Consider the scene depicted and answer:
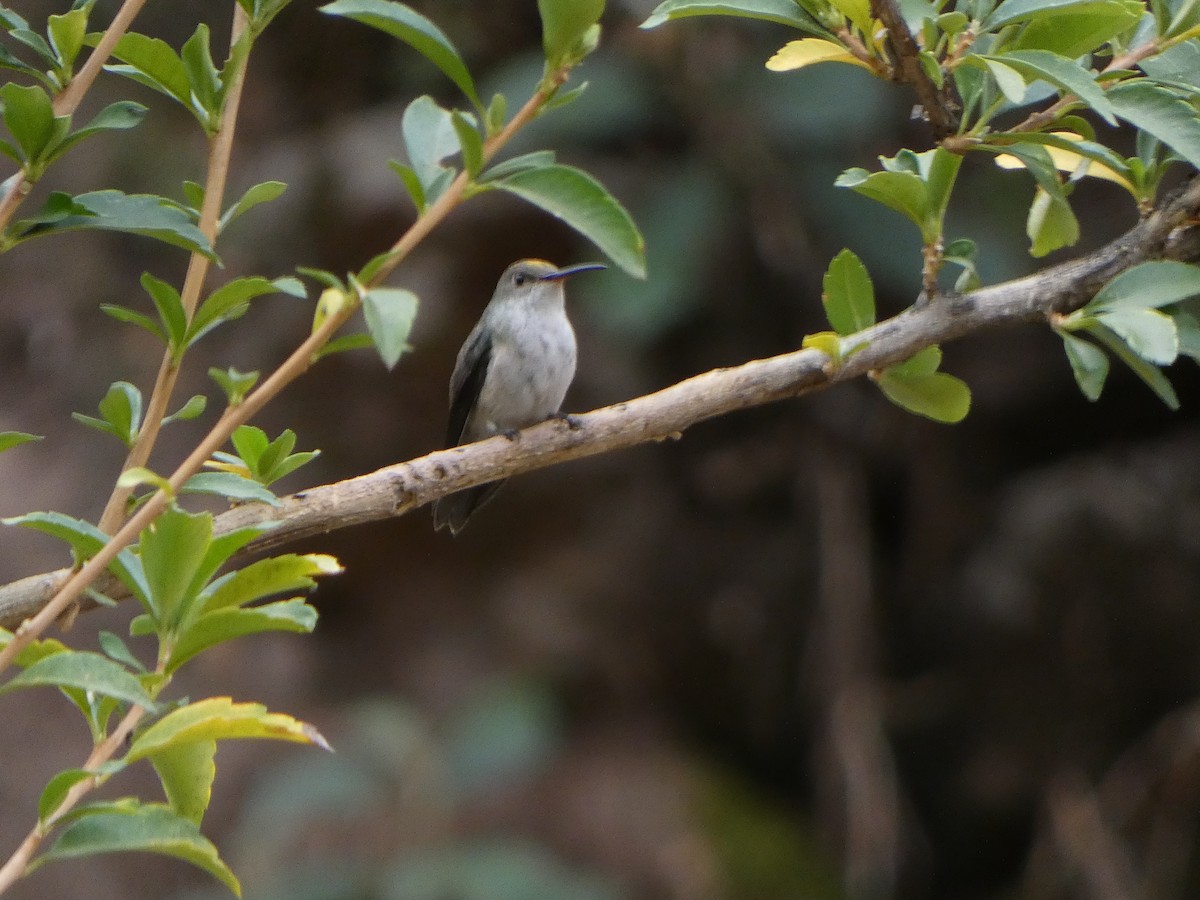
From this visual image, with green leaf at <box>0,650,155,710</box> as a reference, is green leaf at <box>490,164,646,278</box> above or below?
above

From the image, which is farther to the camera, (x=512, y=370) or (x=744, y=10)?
(x=512, y=370)

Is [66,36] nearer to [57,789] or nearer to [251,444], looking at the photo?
[251,444]

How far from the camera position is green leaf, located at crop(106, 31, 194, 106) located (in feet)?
4.84

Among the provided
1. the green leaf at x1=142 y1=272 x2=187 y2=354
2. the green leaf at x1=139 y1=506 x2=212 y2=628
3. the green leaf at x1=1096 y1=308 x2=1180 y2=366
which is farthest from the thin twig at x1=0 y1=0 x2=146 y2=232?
the green leaf at x1=1096 y1=308 x2=1180 y2=366

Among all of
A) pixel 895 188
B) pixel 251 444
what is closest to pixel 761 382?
pixel 895 188

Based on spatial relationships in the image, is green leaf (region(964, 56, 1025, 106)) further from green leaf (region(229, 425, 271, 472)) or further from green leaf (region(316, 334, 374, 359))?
green leaf (region(229, 425, 271, 472))

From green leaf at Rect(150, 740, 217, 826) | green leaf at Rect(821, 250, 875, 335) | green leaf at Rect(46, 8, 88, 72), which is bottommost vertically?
green leaf at Rect(821, 250, 875, 335)

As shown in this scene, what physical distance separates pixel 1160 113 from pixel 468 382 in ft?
9.38

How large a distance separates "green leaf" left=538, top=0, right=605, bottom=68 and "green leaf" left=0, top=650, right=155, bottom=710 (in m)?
0.71

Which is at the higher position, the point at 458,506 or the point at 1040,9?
the point at 1040,9

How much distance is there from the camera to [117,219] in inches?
58.1

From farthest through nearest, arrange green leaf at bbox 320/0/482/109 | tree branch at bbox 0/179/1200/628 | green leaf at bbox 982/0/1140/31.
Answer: tree branch at bbox 0/179/1200/628 → green leaf at bbox 982/0/1140/31 → green leaf at bbox 320/0/482/109

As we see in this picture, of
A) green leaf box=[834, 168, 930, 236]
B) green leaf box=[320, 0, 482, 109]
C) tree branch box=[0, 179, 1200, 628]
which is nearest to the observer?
green leaf box=[320, 0, 482, 109]

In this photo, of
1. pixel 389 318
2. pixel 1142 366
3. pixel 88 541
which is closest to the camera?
pixel 389 318
